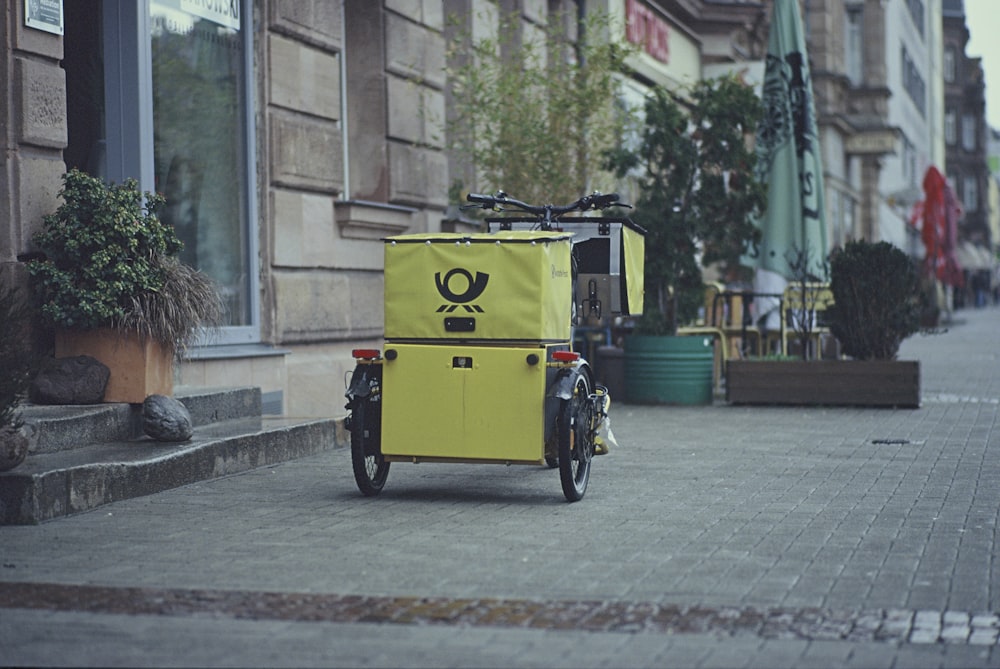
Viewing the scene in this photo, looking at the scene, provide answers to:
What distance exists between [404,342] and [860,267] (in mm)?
7708

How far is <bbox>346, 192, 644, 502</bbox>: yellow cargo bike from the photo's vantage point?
26.5 feet

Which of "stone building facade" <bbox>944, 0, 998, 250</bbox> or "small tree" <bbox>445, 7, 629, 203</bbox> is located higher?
"stone building facade" <bbox>944, 0, 998, 250</bbox>

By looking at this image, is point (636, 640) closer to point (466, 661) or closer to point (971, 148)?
point (466, 661)

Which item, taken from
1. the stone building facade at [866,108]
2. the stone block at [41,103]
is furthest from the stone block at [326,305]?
the stone building facade at [866,108]

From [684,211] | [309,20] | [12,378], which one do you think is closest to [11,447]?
[12,378]

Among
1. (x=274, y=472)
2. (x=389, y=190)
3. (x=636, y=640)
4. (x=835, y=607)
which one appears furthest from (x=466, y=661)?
(x=389, y=190)

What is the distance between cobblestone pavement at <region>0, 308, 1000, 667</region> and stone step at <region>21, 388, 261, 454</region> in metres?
0.64

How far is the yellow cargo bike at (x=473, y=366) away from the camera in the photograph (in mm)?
8078

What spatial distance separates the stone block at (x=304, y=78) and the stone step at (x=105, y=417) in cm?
297

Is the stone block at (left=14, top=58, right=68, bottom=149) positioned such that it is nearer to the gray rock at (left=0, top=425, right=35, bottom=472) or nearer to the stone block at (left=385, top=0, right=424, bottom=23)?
the gray rock at (left=0, top=425, right=35, bottom=472)

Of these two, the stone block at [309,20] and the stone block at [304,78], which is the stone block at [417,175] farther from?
the stone block at [309,20]

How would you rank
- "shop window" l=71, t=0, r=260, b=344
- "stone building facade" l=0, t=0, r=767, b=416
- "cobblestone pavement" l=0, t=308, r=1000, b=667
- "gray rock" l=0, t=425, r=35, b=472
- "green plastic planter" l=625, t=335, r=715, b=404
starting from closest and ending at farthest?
"cobblestone pavement" l=0, t=308, r=1000, b=667, "gray rock" l=0, t=425, r=35, b=472, "stone building facade" l=0, t=0, r=767, b=416, "shop window" l=71, t=0, r=260, b=344, "green plastic planter" l=625, t=335, r=715, b=404

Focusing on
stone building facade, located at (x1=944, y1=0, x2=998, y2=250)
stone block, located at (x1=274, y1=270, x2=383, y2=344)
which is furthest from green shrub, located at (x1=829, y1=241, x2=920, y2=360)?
stone building facade, located at (x1=944, y1=0, x2=998, y2=250)

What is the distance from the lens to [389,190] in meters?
14.0
